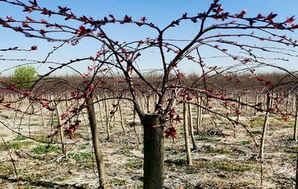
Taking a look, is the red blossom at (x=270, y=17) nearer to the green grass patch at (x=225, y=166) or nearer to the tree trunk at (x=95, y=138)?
the tree trunk at (x=95, y=138)

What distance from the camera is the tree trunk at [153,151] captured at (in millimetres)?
2211

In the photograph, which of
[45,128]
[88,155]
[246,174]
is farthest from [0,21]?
[45,128]

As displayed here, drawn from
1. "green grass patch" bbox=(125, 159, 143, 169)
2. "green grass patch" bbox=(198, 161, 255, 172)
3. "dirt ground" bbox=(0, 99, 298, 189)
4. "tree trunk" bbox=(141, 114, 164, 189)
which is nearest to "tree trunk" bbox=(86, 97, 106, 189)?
"dirt ground" bbox=(0, 99, 298, 189)

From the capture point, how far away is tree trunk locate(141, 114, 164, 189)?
2.21 meters

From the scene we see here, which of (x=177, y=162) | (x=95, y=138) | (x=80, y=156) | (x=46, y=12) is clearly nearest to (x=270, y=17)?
(x=46, y=12)

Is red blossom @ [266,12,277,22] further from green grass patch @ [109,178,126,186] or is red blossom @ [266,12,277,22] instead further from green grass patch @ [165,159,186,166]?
green grass patch @ [165,159,186,166]

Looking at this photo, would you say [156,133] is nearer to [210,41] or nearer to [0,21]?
[210,41]

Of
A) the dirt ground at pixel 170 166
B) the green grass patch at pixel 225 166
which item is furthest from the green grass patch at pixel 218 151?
the green grass patch at pixel 225 166

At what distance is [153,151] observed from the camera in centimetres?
222

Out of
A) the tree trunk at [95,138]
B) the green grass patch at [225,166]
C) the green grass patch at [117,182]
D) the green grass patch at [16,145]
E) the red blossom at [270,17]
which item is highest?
the red blossom at [270,17]

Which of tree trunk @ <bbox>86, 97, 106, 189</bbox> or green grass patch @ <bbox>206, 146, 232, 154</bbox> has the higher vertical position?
tree trunk @ <bbox>86, 97, 106, 189</bbox>

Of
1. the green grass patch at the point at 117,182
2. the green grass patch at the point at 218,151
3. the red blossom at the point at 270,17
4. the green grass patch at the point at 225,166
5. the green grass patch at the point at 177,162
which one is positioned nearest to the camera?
the red blossom at the point at 270,17

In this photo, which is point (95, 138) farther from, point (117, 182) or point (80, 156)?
point (80, 156)

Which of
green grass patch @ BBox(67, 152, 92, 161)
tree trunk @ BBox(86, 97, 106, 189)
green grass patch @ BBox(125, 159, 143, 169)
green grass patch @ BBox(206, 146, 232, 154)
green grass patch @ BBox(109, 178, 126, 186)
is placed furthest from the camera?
green grass patch @ BBox(206, 146, 232, 154)
